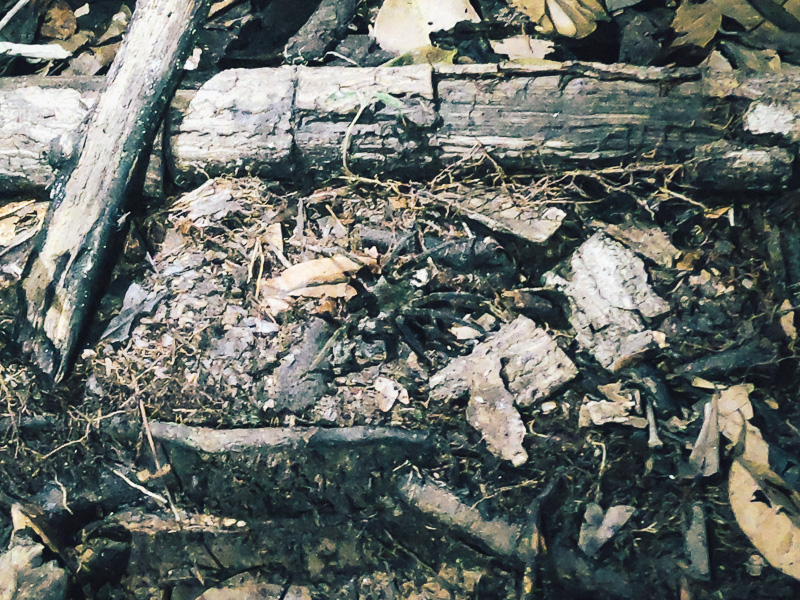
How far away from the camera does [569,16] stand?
2098 mm

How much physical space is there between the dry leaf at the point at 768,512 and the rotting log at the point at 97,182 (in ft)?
7.09

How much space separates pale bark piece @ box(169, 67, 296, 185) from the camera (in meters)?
1.87

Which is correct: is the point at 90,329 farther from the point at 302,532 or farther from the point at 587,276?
the point at 587,276

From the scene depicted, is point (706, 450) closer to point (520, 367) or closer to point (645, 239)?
point (520, 367)

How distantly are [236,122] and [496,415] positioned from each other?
140cm

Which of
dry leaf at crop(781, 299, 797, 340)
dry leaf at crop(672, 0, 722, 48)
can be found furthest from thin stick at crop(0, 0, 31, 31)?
dry leaf at crop(781, 299, 797, 340)

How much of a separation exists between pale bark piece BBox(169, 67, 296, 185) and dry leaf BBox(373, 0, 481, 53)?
1.71 feet

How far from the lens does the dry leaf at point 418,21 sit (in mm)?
2156

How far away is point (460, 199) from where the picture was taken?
6.24 feet

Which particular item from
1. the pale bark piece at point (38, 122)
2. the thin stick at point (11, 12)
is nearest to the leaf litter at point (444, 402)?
the pale bark piece at point (38, 122)

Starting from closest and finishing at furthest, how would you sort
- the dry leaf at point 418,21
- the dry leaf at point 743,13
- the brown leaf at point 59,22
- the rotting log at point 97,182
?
the rotting log at point 97,182
the dry leaf at point 743,13
the dry leaf at point 418,21
the brown leaf at point 59,22

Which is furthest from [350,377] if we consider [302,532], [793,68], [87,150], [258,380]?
[793,68]

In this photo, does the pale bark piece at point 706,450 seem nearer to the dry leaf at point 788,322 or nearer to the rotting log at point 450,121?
the dry leaf at point 788,322

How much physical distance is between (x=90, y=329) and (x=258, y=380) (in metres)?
0.67
